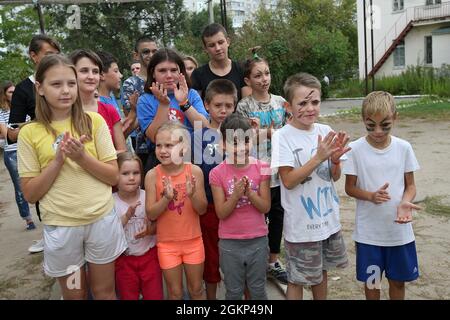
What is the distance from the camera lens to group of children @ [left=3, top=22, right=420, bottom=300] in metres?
2.27

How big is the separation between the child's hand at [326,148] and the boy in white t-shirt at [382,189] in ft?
0.95

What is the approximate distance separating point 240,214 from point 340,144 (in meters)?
0.69

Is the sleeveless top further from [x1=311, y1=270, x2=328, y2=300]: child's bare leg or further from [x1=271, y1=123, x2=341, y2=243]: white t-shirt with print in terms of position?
[x1=311, y1=270, x2=328, y2=300]: child's bare leg

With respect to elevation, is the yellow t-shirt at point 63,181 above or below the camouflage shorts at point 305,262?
above

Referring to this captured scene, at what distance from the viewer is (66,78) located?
7.43ft

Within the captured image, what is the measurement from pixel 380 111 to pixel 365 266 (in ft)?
2.95

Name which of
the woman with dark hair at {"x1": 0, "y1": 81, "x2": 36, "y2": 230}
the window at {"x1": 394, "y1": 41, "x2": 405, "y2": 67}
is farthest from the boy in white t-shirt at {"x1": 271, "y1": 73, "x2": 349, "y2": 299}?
the window at {"x1": 394, "y1": 41, "x2": 405, "y2": 67}

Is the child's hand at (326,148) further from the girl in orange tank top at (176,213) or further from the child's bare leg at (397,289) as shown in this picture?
the child's bare leg at (397,289)

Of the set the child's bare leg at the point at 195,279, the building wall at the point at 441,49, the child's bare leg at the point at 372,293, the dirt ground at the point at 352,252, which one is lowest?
the dirt ground at the point at 352,252

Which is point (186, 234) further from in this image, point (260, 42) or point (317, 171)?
point (260, 42)

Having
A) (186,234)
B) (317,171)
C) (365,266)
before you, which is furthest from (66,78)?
(365,266)

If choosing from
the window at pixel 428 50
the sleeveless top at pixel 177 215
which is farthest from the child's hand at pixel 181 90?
the window at pixel 428 50

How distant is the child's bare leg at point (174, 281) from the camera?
8.29ft

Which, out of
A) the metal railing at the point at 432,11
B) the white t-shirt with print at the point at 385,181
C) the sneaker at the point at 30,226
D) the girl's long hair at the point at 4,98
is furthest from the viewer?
the metal railing at the point at 432,11
